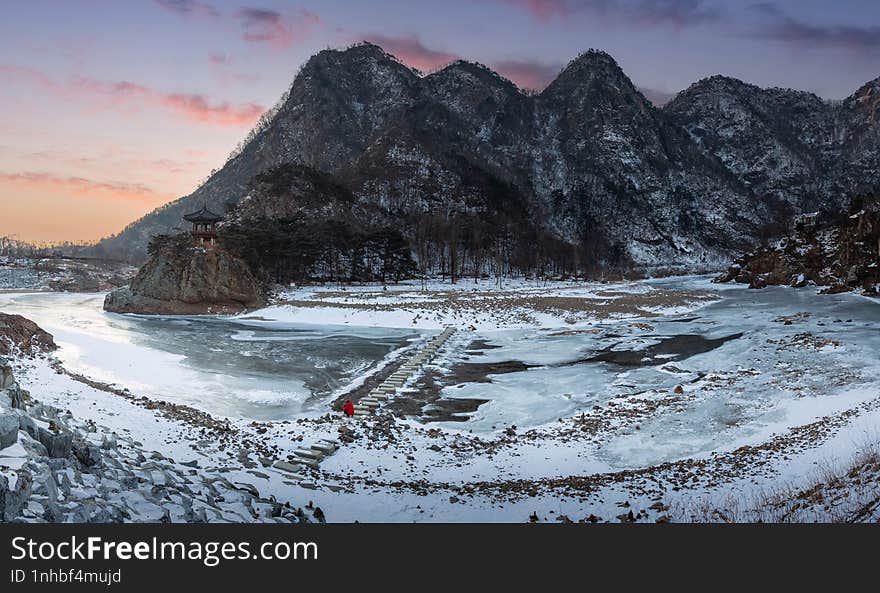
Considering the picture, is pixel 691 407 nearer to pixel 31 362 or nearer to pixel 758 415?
pixel 758 415

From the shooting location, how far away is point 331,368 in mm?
25094

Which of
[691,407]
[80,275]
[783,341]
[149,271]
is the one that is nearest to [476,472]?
[691,407]

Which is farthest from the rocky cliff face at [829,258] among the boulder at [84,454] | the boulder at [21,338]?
the boulder at [21,338]

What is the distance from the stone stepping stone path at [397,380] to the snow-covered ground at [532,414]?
931 mm

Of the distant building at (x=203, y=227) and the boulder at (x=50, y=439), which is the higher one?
the distant building at (x=203, y=227)

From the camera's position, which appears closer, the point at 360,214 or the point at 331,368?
the point at 331,368

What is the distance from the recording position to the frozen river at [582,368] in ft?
50.1

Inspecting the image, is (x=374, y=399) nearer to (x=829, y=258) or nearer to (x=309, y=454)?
(x=309, y=454)

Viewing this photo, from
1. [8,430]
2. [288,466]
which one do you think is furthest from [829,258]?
[8,430]

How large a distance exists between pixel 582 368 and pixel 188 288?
4533cm

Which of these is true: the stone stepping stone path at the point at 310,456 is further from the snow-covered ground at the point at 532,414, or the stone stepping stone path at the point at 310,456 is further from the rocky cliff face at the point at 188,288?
the rocky cliff face at the point at 188,288

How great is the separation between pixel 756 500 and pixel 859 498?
5.34ft

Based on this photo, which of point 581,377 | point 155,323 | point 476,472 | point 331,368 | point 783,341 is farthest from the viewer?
point 155,323

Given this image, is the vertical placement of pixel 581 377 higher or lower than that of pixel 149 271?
lower
